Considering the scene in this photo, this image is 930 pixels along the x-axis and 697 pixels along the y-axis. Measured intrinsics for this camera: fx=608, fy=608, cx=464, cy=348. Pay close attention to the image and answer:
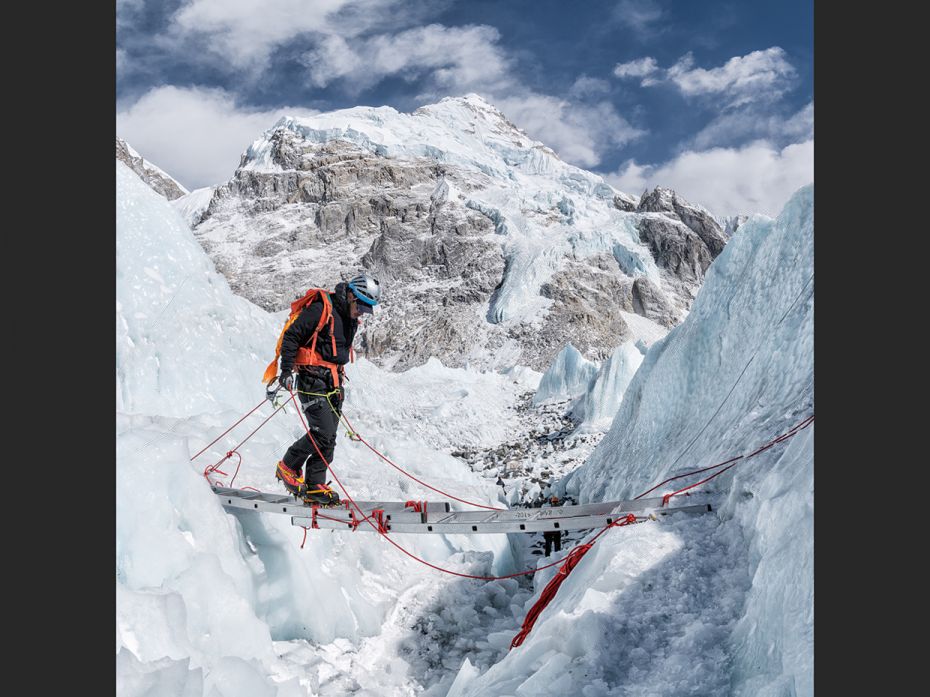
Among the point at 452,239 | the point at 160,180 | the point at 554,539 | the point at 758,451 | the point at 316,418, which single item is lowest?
the point at 554,539

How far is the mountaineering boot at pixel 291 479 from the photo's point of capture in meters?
4.89

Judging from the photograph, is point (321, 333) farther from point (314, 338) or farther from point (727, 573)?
point (727, 573)

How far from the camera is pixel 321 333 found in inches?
184

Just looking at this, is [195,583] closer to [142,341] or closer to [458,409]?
[142,341]

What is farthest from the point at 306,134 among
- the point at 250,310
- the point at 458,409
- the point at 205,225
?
the point at 250,310

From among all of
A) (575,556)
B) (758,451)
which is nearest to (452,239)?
(575,556)

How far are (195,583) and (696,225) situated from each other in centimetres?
8072

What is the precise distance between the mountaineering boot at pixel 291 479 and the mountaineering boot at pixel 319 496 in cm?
5

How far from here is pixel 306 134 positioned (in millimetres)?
95125

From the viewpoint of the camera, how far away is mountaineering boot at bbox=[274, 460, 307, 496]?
16.0 feet

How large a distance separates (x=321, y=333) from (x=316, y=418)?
0.67 meters

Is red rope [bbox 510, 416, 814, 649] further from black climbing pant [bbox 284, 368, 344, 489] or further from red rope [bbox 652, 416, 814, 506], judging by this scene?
black climbing pant [bbox 284, 368, 344, 489]

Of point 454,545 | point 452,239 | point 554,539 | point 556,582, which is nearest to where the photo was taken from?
point 556,582

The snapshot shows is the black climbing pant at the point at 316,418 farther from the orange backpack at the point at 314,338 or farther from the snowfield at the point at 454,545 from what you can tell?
the snowfield at the point at 454,545
